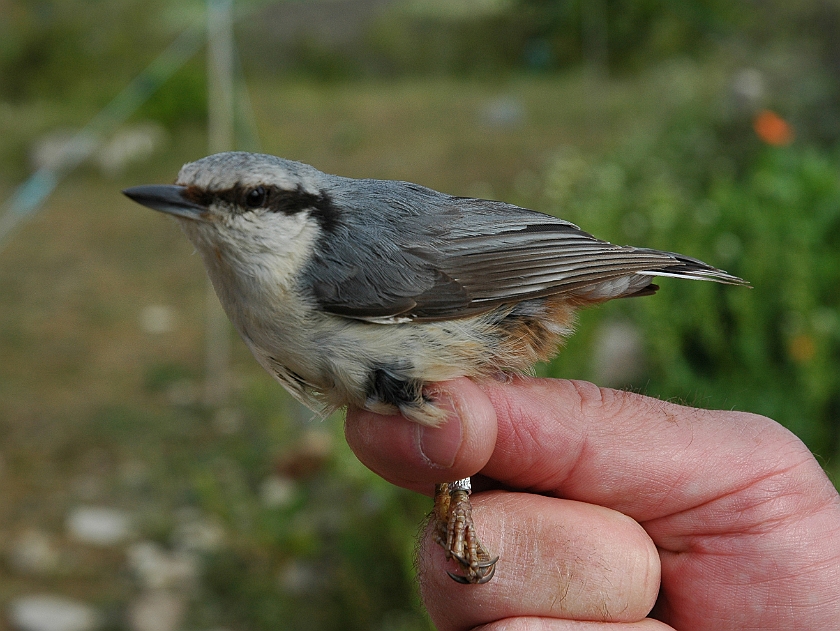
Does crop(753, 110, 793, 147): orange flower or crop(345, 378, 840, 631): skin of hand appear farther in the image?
crop(753, 110, 793, 147): orange flower

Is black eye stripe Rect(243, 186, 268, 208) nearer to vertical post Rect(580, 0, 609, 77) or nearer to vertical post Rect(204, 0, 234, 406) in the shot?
vertical post Rect(204, 0, 234, 406)

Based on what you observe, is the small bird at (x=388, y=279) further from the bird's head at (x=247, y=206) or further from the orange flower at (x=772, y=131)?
the orange flower at (x=772, y=131)

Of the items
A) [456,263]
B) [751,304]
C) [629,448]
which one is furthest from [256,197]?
[751,304]

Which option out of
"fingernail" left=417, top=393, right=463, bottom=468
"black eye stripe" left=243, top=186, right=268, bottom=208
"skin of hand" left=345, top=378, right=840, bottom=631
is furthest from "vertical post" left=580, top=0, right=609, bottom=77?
"fingernail" left=417, top=393, right=463, bottom=468

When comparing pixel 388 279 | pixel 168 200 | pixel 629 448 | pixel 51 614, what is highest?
pixel 168 200

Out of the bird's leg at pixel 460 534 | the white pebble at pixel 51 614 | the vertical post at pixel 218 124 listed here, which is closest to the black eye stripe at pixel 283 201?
the bird's leg at pixel 460 534

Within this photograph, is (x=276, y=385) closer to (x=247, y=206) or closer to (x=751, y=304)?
(x=751, y=304)

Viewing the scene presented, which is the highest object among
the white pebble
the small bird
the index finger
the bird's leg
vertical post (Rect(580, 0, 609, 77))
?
vertical post (Rect(580, 0, 609, 77))
